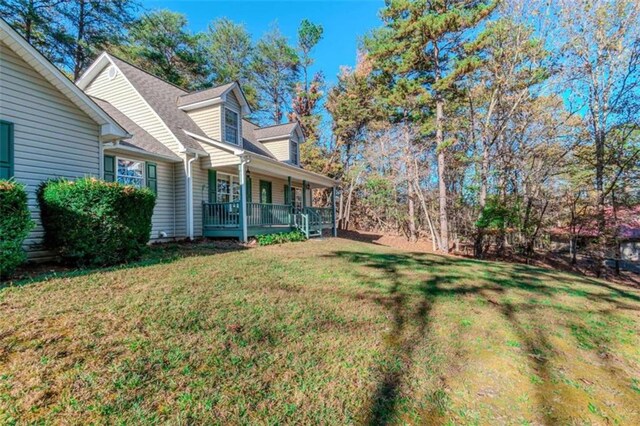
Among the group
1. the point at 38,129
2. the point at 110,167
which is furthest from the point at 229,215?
the point at 38,129

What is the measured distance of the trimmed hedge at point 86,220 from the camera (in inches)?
223

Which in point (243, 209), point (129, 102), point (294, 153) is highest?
point (129, 102)

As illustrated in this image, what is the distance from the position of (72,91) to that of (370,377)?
8.02 metres

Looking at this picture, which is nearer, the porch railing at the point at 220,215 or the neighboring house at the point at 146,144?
the neighboring house at the point at 146,144

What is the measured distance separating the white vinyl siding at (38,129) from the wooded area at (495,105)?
12267mm

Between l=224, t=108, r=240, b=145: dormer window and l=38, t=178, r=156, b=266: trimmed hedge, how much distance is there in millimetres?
6823

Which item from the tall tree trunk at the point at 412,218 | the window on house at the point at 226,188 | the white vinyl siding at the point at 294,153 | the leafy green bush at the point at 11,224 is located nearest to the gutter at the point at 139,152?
the window on house at the point at 226,188

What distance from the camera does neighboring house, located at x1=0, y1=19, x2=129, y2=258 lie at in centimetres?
580

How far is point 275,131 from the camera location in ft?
55.3

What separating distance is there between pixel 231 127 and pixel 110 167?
507cm

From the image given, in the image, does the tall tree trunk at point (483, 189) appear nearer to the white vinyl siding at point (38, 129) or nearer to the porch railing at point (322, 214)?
the porch railing at point (322, 214)

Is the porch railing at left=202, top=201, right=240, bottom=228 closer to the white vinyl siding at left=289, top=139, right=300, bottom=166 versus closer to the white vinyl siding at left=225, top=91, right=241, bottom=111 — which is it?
the white vinyl siding at left=225, top=91, right=241, bottom=111

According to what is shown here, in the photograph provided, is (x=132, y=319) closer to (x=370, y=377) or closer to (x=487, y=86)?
(x=370, y=377)

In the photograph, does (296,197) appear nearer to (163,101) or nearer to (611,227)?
(163,101)
